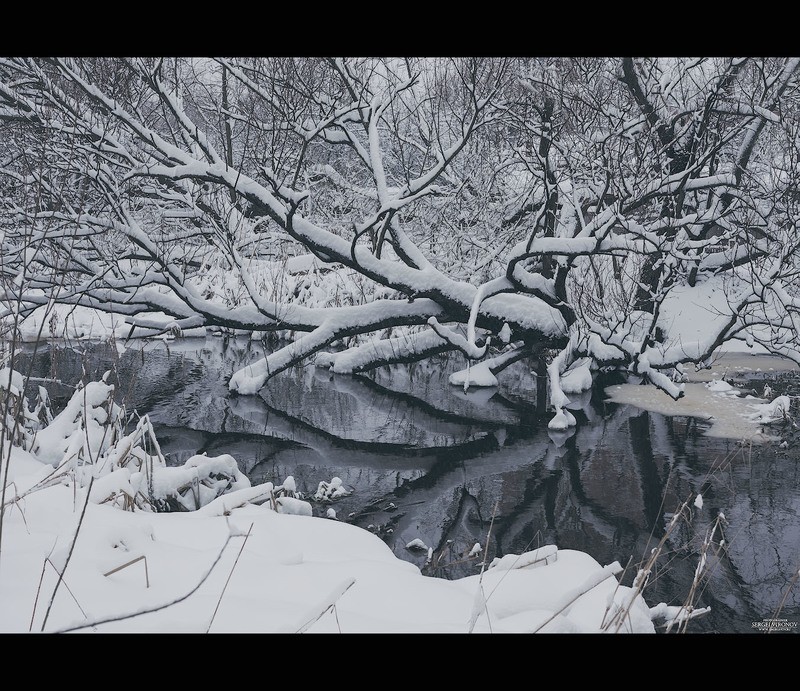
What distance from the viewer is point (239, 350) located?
37.9 feet

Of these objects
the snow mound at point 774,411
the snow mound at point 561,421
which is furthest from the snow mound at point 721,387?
the snow mound at point 561,421

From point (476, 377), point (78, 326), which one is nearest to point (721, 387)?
point (476, 377)

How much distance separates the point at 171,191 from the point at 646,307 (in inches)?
312

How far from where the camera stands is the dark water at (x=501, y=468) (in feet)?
14.6

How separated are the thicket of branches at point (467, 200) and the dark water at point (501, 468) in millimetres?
733

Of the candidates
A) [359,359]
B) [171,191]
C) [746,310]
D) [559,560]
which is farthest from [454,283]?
[559,560]

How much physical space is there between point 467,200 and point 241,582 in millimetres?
9924

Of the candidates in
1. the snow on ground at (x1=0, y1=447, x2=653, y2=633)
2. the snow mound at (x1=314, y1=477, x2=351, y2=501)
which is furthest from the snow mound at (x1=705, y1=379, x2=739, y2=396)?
the snow on ground at (x1=0, y1=447, x2=653, y2=633)

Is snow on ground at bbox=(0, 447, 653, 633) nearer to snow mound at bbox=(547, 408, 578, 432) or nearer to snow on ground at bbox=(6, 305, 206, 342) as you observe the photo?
snow mound at bbox=(547, 408, 578, 432)

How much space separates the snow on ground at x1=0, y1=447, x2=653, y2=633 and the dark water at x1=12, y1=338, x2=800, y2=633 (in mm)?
818
